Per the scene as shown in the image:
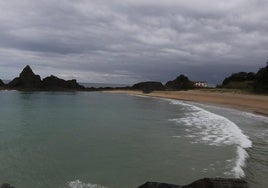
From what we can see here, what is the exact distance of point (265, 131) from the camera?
65.7 ft

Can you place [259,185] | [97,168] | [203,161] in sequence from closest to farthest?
[259,185] → [97,168] → [203,161]

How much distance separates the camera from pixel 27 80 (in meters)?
95.9

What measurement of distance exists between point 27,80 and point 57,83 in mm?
8630

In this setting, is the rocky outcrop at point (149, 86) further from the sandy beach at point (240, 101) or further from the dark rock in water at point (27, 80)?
the sandy beach at point (240, 101)

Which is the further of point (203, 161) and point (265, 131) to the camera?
point (265, 131)

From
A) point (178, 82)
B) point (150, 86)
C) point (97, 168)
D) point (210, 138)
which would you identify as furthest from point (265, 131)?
point (150, 86)

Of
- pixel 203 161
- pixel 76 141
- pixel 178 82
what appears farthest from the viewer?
pixel 178 82

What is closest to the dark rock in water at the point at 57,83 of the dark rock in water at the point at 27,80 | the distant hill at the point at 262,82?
the dark rock in water at the point at 27,80

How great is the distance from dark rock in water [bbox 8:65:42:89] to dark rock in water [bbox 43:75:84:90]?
2.75 m

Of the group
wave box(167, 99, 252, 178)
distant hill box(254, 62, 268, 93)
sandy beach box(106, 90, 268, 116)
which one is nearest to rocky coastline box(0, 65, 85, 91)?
sandy beach box(106, 90, 268, 116)

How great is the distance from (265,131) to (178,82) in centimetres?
8263

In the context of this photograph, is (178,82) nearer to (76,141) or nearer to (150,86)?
(150,86)

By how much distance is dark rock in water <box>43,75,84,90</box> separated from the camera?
325 ft

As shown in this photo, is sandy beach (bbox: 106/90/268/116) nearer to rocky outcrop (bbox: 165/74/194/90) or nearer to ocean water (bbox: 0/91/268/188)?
ocean water (bbox: 0/91/268/188)
